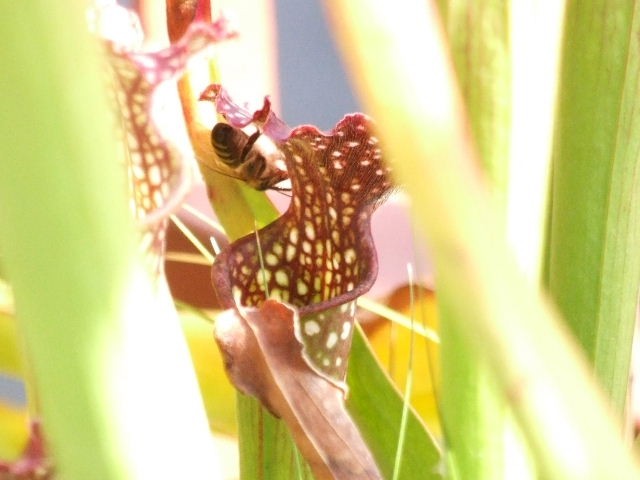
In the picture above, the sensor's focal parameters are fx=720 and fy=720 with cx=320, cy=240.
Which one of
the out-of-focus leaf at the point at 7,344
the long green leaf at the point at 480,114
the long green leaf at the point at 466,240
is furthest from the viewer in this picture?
the out-of-focus leaf at the point at 7,344

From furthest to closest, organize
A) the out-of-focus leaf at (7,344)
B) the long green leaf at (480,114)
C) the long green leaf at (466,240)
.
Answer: the out-of-focus leaf at (7,344), the long green leaf at (480,114), the long green leaf at (466,240)

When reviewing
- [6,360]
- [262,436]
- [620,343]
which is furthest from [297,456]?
[6,360]

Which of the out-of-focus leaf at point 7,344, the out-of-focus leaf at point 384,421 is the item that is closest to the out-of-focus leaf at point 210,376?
the out-of-focus leaf at point 7,344

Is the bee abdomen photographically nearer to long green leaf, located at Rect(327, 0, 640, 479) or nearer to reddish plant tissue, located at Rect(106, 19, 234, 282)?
reddish plant tissue, located at Rect(106, 19, 234, 282)

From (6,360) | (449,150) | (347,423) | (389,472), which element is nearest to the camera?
(449,150)

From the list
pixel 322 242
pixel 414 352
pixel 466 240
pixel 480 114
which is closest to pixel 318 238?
pixel 322 242

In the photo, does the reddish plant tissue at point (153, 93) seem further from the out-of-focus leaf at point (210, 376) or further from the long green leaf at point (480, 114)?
the out-of-focus leaf at point (210, 376)

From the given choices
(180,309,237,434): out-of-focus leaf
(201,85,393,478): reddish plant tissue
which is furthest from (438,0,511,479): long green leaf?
(180,309,237,434): out-of-focus leaf

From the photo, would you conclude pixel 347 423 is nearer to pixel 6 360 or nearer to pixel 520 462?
pixel 520 462
